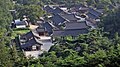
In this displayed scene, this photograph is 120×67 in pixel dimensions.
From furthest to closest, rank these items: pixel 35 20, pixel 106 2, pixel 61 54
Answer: pixel 106 2 < pixel 35 20 < pixel 61 54

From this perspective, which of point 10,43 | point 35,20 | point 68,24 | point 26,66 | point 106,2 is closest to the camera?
point 26,66

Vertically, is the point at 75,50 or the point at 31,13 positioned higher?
the point at 75,50

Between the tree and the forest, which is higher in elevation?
the forest

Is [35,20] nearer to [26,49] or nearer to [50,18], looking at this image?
[50,18]

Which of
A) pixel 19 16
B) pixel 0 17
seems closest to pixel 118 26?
pixel 0 17

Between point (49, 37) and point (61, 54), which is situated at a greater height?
point (61, 54)

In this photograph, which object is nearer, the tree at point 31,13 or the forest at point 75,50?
the forest at point 75,50

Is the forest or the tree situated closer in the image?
the forest

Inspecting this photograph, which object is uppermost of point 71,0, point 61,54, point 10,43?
point 61,54

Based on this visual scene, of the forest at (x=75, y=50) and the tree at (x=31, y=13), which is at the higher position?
the forest at (x=75, y=50)

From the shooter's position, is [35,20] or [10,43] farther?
[35,20]

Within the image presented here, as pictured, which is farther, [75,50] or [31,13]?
[31,13]
